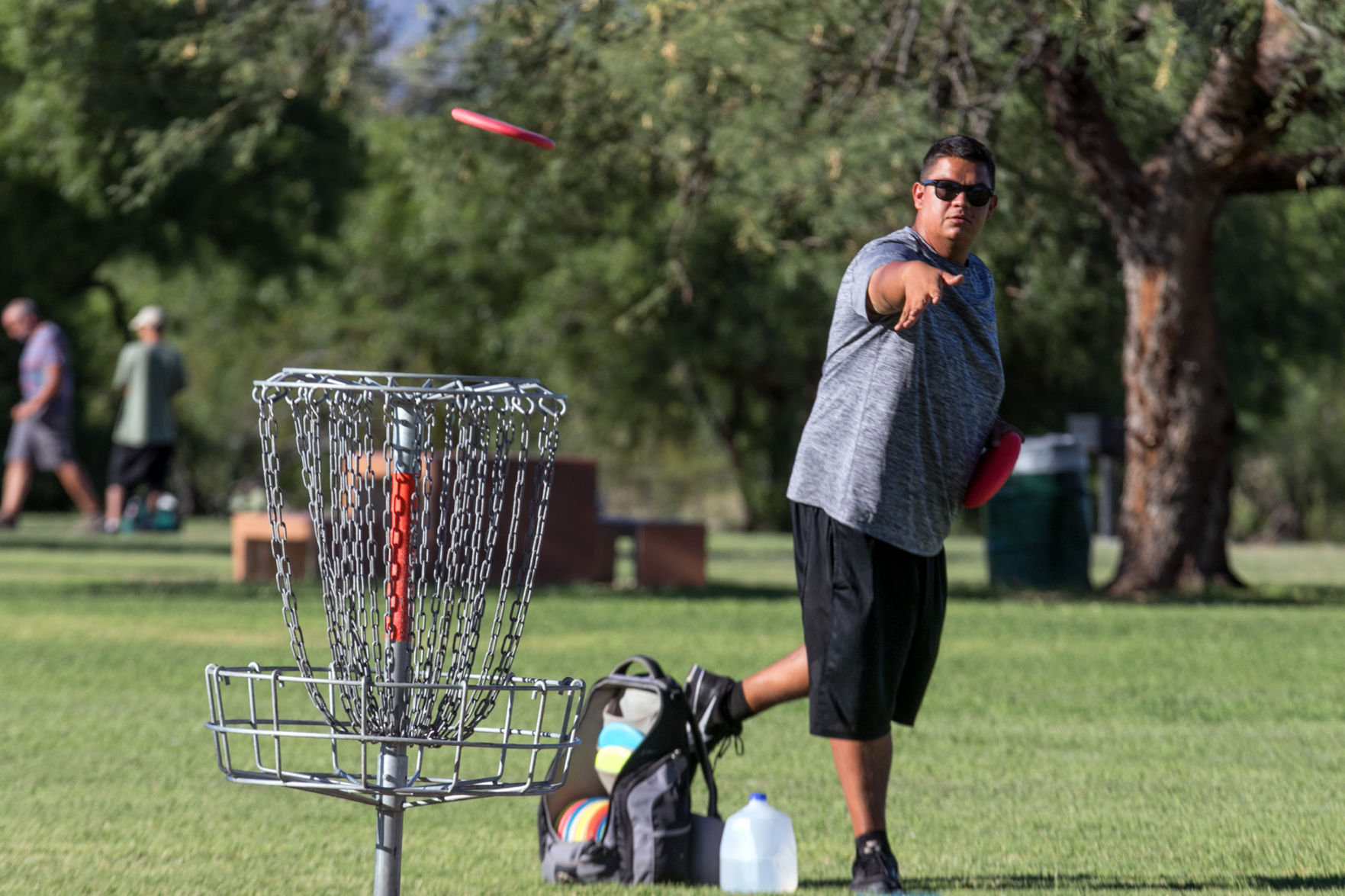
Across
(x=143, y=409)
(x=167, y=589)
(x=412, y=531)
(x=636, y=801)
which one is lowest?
(x=167, y=589)

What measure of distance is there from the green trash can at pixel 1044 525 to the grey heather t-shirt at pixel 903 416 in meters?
12.0

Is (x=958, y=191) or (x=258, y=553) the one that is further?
(x=258, y=553)

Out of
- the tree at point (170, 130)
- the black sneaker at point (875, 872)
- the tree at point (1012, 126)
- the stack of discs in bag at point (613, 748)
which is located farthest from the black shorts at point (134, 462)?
the black sneaker at point (875, 872)

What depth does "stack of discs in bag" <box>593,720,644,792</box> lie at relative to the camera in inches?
201

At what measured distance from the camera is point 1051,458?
645 inches

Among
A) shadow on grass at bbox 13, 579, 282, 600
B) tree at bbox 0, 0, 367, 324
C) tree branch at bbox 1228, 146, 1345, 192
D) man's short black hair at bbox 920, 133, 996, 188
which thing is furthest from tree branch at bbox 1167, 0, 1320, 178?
shadow on grass at bbox 13, 579, 282, 600

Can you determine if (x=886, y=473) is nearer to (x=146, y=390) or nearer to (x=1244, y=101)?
(x=1244, y=101)

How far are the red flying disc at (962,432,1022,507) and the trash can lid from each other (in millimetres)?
11752

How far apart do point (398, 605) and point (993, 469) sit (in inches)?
69.0

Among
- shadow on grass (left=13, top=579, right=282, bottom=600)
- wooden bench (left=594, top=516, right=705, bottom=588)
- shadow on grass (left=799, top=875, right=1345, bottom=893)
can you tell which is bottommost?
shadow on grass (left=13, top=579, right=282, bottom=600)

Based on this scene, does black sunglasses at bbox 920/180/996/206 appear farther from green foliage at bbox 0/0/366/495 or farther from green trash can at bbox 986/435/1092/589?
green trash can at bbox 986/435/1092/589

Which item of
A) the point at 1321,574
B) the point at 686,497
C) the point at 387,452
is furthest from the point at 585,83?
the point at 686,497

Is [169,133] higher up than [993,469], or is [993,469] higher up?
[169,133]

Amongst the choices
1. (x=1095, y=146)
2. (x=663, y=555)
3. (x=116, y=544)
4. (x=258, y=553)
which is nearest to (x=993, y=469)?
(x=1095, y=146)
